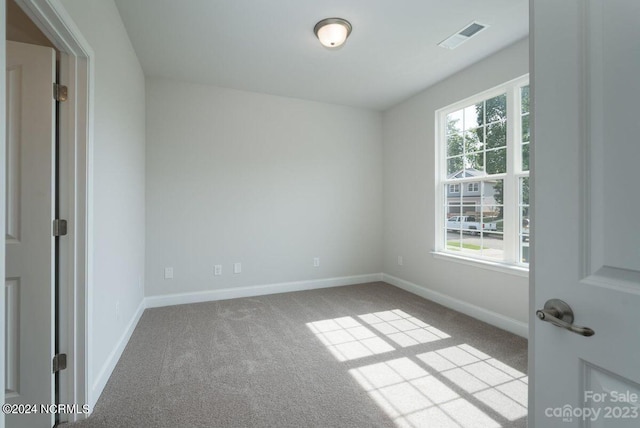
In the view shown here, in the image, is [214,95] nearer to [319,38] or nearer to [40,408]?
[319,38]

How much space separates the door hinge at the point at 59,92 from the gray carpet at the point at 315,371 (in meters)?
1.82

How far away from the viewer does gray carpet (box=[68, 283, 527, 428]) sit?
1731mm

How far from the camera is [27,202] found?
1.59 m

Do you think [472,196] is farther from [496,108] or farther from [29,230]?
[29,230]

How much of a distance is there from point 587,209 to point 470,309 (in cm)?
298

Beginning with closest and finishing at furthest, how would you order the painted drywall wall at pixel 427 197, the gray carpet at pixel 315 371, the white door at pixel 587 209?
the white door at pixel 587 209 < the gray carpet at pixel 315 371 < the painted drywall wall at pixel 427 197

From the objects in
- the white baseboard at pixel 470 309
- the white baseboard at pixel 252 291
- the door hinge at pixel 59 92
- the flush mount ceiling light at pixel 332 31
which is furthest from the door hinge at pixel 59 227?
the white baseboard at pixel 470 309

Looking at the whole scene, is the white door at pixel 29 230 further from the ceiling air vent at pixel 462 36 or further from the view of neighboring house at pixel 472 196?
the view of neighboring house at pixel 472 196

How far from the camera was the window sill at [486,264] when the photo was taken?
2.76m

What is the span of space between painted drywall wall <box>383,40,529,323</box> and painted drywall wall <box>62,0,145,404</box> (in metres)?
3.34

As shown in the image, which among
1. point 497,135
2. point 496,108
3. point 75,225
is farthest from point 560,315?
point 496,108

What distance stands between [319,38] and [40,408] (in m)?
3.18

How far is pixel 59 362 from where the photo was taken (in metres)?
1.66

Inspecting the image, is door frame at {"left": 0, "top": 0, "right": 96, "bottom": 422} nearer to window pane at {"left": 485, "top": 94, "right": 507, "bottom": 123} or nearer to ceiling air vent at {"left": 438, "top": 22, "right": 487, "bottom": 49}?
ceiling air vent at {"left": 438, "top": 22, "right": 487, "bottom": 49}
